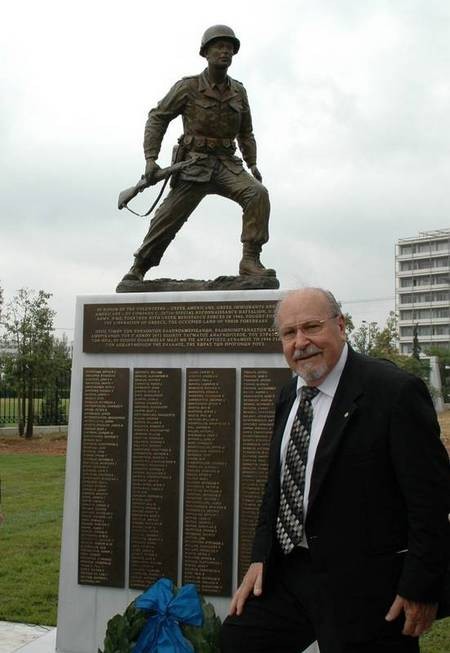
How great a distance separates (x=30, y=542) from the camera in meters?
9.02

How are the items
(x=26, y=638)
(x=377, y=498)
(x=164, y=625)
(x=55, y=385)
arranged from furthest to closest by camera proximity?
(x=55, y=385) < (x=26, y=638) < (x=164, y=625) < (x=377, y=498)

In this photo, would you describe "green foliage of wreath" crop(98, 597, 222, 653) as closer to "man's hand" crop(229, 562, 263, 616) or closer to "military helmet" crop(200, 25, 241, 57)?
"man's hand" crop(229, 562, 263, 616)

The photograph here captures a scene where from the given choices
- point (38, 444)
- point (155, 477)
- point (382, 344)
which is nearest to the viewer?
point (155, 477)

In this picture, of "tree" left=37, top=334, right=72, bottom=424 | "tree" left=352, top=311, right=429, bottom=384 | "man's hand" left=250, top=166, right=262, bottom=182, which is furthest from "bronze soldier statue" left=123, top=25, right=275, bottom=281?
"tree" left=352, top=311, right=429, bottom=384

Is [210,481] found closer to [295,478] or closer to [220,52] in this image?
[295,478]

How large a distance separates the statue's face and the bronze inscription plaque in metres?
2.42

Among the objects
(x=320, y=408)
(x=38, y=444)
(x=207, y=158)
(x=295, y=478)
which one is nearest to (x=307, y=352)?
(x=320, y=408)

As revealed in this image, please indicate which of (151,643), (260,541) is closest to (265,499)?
(260,541)

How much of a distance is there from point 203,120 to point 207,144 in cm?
19

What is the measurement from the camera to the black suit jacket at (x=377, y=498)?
2893 millimetres

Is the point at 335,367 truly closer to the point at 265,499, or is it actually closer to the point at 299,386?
the point at 299,386

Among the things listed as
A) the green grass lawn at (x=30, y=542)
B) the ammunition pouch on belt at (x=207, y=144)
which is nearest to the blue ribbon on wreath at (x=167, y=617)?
the green grass lawn at (x=30, y=542)

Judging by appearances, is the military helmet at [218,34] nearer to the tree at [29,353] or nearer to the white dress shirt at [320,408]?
the white dress shirt at [320,408]

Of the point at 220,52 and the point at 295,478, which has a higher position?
the point at 220,52
